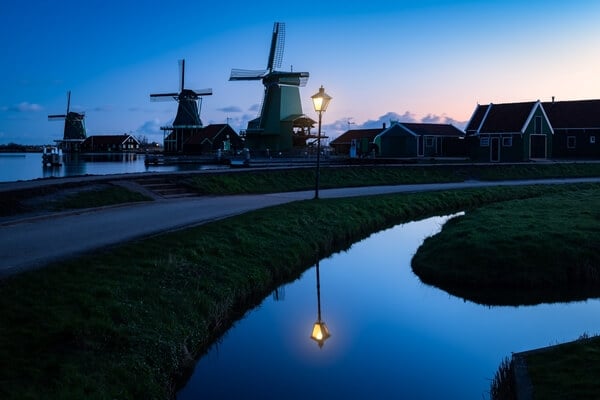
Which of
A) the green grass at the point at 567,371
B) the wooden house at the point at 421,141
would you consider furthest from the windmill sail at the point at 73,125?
the green grass at the point at 567,371

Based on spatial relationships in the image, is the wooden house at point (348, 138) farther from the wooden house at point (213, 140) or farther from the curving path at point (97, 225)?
the curving path at point (97, 225)

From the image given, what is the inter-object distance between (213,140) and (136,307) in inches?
2717

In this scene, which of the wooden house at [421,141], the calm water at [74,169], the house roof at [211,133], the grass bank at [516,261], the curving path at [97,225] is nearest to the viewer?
the curving path at [97,225]

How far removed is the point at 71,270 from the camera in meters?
8.10

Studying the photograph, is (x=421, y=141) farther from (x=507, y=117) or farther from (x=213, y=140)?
(x=213, y=140)

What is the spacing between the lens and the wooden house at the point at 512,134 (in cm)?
4341

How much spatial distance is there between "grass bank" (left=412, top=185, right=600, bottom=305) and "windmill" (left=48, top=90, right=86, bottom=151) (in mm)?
117269

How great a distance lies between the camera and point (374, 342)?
28.3 feet

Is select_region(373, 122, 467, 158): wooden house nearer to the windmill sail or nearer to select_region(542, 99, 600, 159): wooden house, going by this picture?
select_region(542, 99, 600, 159): wooden house

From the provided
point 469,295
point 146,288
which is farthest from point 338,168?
point 146,288

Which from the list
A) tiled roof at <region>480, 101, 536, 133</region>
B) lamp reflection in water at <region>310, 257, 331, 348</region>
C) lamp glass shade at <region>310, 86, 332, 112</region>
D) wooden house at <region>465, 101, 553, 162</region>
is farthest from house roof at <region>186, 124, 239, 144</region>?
lamp reflection in water at <region>310, 257, 331, 348</region>

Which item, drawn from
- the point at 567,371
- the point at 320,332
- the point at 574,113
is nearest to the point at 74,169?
the point at 574,113

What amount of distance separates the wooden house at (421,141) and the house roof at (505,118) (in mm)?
6683

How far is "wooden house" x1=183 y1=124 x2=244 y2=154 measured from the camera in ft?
246
